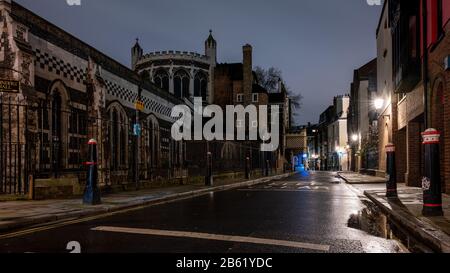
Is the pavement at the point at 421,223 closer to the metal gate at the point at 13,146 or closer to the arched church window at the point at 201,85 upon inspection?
the metal gate at the point at 13,146

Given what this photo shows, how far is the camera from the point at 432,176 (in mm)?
9109

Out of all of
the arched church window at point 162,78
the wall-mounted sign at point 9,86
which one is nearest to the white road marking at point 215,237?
the wall-mounted sign at point 9,86

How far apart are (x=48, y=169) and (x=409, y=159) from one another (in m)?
15.6

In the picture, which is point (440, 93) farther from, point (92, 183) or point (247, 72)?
point (247, 72)

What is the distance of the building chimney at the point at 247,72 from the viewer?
57.2 metres

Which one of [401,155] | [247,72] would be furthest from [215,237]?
[247,72]

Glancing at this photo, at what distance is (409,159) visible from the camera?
67.7 ft

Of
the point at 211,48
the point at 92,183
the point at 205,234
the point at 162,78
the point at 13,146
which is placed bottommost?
the point at 205,234

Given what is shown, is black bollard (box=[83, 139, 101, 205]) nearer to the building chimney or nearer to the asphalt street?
the asphalt street

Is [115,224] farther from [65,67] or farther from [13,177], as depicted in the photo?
[65,67]

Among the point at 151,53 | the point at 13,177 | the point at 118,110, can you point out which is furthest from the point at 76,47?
the point at 151,53

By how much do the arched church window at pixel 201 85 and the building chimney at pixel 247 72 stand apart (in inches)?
200

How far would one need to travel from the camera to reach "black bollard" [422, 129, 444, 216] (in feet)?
30.0

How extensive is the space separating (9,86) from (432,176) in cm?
1119
